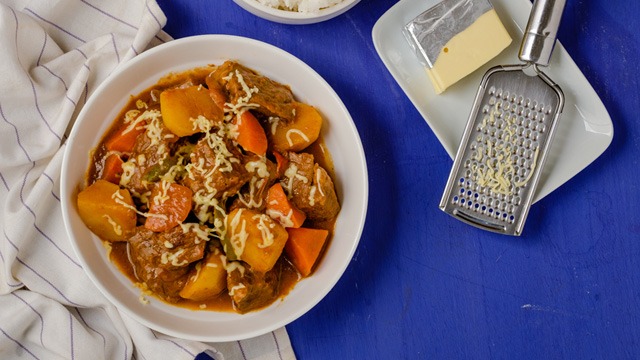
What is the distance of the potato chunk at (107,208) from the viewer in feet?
8.29

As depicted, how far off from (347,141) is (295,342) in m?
0.97

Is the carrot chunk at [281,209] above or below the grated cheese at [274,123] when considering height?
below

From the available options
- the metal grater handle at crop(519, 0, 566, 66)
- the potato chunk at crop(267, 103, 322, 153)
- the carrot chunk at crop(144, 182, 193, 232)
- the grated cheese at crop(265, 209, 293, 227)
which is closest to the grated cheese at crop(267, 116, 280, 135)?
the potato chunk at crop(267, 103, 322, 153)

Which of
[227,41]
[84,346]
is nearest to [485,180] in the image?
[227,41]

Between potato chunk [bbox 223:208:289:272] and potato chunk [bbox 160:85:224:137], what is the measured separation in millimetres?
388

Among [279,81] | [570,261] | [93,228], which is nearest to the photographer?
[93,228]

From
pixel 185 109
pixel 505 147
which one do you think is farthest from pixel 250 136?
pixel 505 147

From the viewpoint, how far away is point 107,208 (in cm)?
253

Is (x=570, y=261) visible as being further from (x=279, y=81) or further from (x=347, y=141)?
(x=279, y=81)

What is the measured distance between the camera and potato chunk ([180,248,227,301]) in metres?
2.59

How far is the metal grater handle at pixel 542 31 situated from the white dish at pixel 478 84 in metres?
0.20

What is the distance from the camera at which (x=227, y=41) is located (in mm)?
2666

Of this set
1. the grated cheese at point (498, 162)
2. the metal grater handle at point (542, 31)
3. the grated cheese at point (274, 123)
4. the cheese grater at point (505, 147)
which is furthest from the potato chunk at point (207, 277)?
the metal grater handle at point (542, 31)

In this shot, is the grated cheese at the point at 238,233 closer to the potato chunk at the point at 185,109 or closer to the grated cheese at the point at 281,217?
the grated cheese at the point at 281,217
